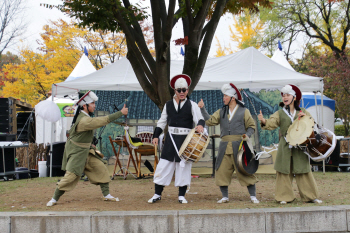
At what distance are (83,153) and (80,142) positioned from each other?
0.61 feet

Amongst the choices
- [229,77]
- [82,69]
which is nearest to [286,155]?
[229,77]

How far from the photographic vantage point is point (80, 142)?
19.8ft

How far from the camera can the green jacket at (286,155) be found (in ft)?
18.7

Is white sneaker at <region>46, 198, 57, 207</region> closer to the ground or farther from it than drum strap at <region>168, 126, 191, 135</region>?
closer to the ground

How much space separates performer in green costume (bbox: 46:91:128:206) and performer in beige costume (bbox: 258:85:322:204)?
2456mm

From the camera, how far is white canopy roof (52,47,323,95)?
10.6 metres

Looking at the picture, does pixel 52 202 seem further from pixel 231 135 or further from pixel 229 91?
pixel 229 91

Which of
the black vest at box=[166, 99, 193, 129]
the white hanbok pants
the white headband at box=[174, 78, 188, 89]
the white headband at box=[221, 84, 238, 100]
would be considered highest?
the white headband at box=[174, 78, 188, 89]

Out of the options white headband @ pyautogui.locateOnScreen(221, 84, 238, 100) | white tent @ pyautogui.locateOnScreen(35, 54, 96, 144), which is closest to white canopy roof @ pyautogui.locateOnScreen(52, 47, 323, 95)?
white headband @ pyautogui.locateOnScreen(221, 84, 238, 100)

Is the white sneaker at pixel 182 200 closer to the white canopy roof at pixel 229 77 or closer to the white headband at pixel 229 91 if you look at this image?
the white headband at pixel 229 91

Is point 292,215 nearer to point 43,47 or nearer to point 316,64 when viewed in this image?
point 316,64

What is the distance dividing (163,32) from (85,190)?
3.73 m

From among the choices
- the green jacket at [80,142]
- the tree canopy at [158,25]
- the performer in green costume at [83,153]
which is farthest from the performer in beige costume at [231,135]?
the tree canopy at [158,25]

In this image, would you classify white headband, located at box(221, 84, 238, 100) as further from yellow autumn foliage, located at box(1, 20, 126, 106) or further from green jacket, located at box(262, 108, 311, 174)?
yellow autumn foliage, located at box(1, 20, 126, 106)
